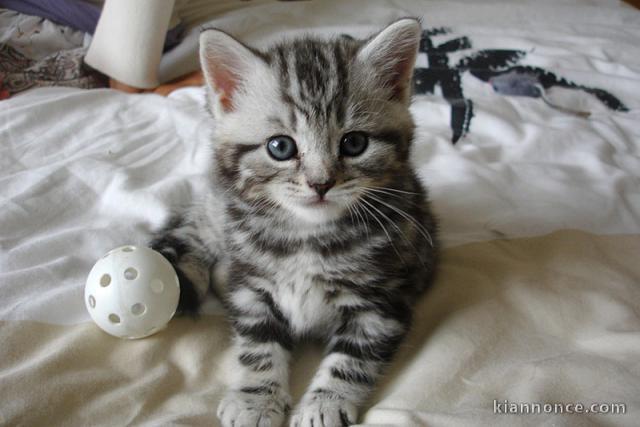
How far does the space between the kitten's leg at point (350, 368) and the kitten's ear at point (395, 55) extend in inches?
19.4

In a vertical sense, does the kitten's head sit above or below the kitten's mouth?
above

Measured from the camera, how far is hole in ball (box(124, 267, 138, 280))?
3.48 ft

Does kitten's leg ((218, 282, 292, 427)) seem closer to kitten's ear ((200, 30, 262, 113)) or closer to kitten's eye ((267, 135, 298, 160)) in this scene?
kitten's eye ((267, 135, 298, 160))

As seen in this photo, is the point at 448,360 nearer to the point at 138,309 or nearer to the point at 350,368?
the point at 350,368

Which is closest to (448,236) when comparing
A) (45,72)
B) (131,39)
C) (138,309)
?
(138,309)

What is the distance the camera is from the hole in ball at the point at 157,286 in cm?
107

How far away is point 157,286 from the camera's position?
1.08m

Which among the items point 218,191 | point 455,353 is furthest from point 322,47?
point 455,353

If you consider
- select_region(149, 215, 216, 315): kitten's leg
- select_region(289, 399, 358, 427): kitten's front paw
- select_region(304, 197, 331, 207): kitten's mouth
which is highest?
select_region(304, 197, 331, 207): kitten's mouth

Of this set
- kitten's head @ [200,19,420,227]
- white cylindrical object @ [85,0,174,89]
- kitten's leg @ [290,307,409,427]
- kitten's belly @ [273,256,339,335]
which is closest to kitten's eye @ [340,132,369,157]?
kitten's head @ [200,19,420,227]

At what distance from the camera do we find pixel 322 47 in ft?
3.73

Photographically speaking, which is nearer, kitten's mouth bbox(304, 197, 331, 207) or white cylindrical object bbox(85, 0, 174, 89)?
kitten's mouth bbox(304, 197, 331, 207)

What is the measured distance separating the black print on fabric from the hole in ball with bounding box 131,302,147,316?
1.35 m

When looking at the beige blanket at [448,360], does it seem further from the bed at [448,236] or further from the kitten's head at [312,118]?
the kitten's head at [312,118]
